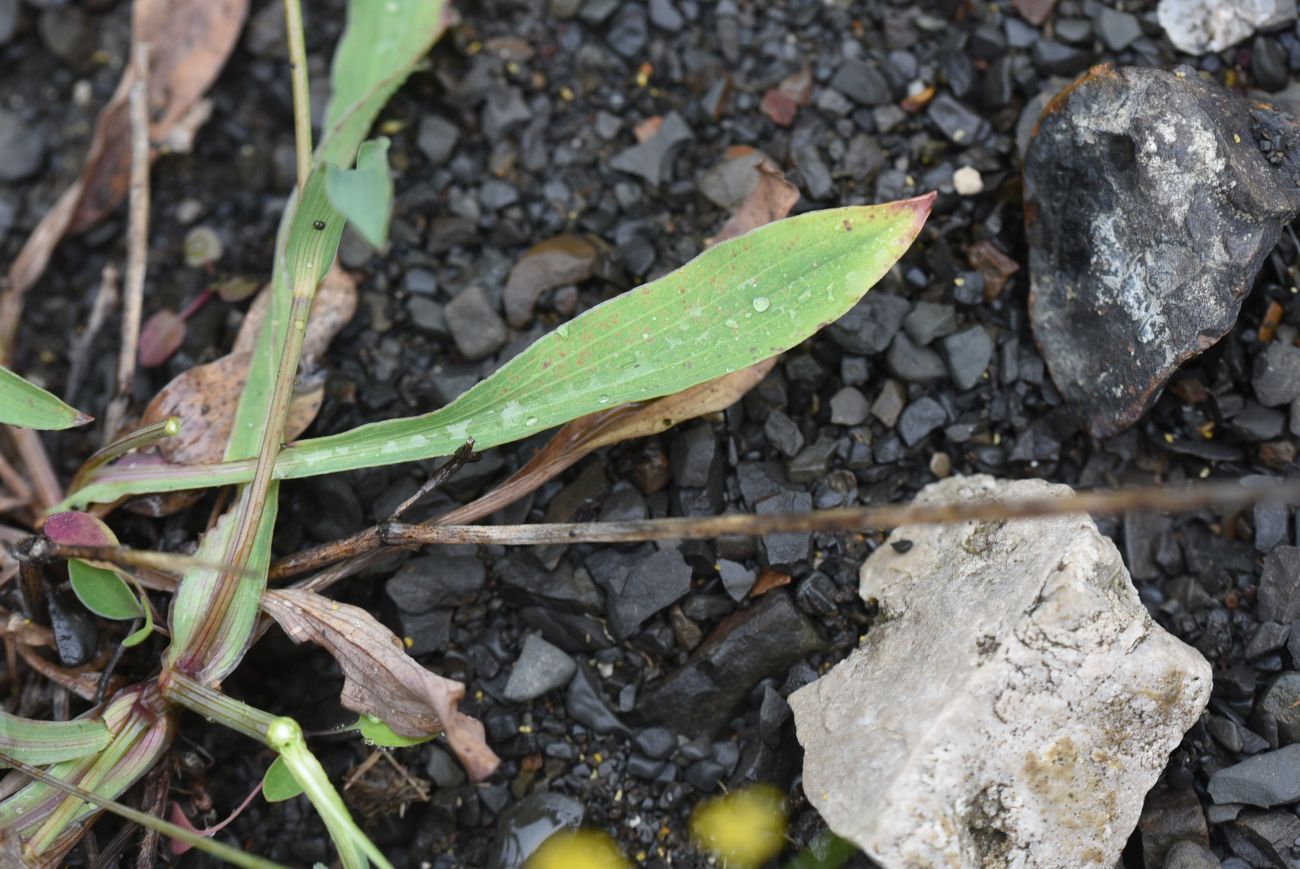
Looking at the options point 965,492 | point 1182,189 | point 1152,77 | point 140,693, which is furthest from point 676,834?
point 1152,77

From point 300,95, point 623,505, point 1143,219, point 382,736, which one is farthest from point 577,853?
point 1143,219

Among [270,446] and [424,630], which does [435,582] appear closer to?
[424,630]

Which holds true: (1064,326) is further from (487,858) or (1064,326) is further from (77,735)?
(77,735)

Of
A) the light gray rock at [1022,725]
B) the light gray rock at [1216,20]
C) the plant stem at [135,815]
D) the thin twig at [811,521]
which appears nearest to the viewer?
the thin twig at [811,521]

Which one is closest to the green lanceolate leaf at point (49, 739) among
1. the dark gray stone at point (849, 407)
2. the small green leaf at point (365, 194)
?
the small green leaf at point (365, 194)

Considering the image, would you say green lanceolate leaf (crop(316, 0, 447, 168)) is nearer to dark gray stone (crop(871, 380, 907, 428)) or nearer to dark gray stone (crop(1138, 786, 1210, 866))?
dark gray stone (crop(871, 380, 907, 428))

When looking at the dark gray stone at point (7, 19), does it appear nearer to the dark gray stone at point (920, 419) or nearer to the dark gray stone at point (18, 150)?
the dark gray stone at point (18, 150)
